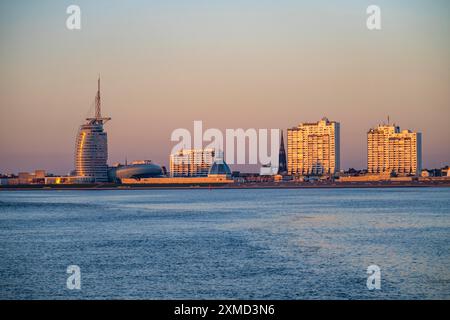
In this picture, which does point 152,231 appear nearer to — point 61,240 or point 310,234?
point 61,240

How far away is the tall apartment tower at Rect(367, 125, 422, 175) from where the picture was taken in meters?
190

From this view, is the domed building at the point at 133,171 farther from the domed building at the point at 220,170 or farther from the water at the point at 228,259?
the water at the point at 228,259

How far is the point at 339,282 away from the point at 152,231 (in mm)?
20315

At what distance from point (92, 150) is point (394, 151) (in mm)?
74182

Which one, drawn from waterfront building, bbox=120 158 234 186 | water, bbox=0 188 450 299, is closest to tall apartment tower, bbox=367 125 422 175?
waterfront building, bbox=120 158 234 186

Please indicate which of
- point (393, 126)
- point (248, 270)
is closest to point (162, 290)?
point (248, 270)

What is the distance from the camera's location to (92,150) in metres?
174

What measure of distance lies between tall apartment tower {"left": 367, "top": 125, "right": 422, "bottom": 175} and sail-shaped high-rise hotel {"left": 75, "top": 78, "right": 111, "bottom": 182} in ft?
224
